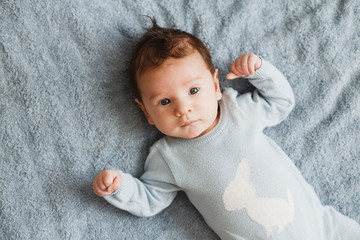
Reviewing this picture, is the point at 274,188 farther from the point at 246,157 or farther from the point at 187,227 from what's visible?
the point at 187,227

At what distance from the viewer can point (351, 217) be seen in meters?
1.24

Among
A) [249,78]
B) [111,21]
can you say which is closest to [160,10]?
[111,21]

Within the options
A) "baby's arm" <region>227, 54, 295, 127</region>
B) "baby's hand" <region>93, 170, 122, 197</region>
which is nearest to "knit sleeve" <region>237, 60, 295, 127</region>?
"baby's arm" <region>227, 54, 295, 127</region>

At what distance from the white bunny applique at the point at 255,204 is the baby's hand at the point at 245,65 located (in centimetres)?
31

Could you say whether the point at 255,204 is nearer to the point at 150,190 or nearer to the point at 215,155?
the point at 215,155

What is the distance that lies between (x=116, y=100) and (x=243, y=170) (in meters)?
0.49

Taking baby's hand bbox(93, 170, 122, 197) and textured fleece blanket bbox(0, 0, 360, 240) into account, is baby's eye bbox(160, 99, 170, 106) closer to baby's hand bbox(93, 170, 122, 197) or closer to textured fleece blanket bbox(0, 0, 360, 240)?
textured fleece blanket bbox(0, 0, 360, 240)

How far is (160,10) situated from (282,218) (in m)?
0.84

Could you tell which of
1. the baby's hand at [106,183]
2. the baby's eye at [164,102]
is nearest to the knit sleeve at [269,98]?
the baby's eye at [164,102]

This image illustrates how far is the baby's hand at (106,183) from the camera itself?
1048mm

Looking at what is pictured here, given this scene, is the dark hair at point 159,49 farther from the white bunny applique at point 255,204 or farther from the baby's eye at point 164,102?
the white bunny applique at point 255,204

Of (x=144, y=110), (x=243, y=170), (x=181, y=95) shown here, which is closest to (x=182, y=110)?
(x=181, y=95)

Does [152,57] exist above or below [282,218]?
above

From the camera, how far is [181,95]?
3.43 feet
